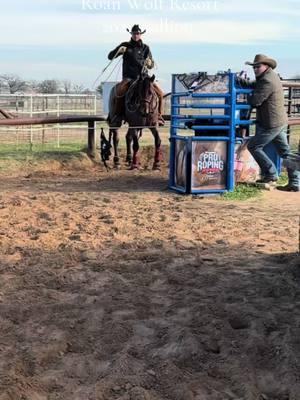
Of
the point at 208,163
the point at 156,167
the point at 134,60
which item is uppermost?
the point at 134,60

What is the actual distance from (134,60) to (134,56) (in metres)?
0.08

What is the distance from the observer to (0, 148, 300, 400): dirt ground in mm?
3361

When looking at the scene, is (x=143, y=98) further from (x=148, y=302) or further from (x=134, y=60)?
(x=148, y=302)

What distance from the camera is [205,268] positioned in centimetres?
528

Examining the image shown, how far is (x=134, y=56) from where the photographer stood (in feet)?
39.2

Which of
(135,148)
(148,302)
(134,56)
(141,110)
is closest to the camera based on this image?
(148,302)

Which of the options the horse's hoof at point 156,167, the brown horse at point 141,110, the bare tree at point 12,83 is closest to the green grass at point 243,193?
the horse's hoof at point 156,167

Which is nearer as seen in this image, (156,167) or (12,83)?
(156,167)

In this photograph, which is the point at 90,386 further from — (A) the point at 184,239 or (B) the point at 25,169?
(B) the point at 25,169

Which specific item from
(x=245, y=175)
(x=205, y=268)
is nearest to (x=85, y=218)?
(x=205, y=268)

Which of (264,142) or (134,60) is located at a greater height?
(134,60)

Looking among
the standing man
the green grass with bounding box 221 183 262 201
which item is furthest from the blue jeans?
the green grass with bounding box 221 183 262 201

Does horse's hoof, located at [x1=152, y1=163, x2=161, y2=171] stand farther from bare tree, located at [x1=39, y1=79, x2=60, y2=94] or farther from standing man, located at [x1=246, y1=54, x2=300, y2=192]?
bare tree, located at [x1=39, y1=79, x2=60, y2=94]

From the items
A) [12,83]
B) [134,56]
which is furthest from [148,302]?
[12,83]
